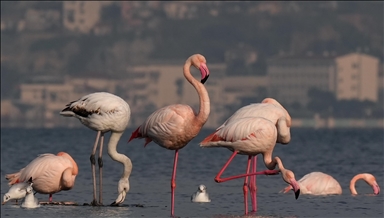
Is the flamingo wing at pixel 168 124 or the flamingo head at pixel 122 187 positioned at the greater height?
the flamingo wing at pixel 168 124

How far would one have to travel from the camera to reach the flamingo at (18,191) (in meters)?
15.8

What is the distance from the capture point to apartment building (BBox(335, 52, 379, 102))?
629 feet

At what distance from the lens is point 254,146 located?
14984 mm

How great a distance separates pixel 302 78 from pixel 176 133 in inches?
7068

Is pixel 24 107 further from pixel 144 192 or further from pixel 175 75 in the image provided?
pixel 144 192

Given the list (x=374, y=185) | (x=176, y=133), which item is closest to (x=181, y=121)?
(x=176, y=133)

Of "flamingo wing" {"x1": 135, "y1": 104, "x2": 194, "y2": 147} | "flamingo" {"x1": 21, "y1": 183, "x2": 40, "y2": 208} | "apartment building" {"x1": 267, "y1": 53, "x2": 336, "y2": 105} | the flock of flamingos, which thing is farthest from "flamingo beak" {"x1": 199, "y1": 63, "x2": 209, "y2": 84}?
"apartment building" {"x1": 267, "y1": 53, "x2": 336, "y2": 105}

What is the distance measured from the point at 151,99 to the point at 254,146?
178m

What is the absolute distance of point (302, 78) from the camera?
194 meters

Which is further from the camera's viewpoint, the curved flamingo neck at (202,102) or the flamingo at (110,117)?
the flamingo at (110,117)

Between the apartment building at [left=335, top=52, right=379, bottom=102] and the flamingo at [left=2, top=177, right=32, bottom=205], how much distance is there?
17626 cm

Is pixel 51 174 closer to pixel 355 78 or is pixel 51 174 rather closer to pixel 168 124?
pixel 168 124

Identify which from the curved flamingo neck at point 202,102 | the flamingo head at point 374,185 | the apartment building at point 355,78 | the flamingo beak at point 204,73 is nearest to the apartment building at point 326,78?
the apartment building at point 355,78

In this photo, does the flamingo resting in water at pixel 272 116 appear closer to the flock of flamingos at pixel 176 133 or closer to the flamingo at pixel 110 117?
the flock of flamingos at pixel 176 133
